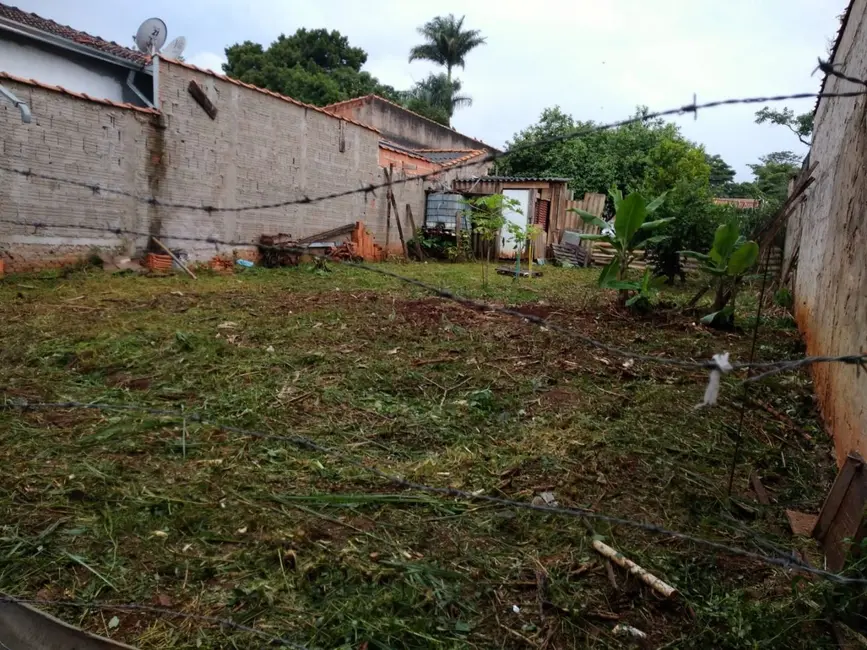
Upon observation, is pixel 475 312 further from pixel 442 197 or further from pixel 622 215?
pixel 442 197

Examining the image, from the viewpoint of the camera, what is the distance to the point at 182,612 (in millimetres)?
1870

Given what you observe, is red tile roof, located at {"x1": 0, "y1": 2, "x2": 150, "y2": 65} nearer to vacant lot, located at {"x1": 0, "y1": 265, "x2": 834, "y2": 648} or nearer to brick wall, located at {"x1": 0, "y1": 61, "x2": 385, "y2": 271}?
brick wall, located at {"x1": 0, "y1": 61, "x2": 385, "y2": 271}

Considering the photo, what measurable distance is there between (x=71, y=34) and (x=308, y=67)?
17317mm

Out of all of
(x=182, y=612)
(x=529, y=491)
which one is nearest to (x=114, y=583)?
(x=182, y=612)

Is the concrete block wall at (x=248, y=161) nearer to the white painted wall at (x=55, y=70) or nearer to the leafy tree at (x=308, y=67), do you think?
the white painted wall at (x=55, y=70)

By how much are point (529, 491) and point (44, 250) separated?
8.10 m

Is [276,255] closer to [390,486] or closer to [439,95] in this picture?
[390,486]

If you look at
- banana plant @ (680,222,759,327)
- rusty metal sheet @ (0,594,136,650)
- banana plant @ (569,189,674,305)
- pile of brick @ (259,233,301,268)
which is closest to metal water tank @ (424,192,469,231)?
pile of brick @ (259,233,301,268)

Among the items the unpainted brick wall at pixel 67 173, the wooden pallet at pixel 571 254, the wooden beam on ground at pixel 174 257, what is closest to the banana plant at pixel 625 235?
the wooden beam on ground at pixel 174 257

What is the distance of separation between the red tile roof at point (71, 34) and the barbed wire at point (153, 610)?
40.8 feet

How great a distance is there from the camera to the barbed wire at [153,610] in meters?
1.77

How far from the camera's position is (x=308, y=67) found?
27.7 meters

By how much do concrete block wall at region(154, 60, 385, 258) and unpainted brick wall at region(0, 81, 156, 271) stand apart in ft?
1.77

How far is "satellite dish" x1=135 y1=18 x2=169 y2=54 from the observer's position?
12.0 metres
